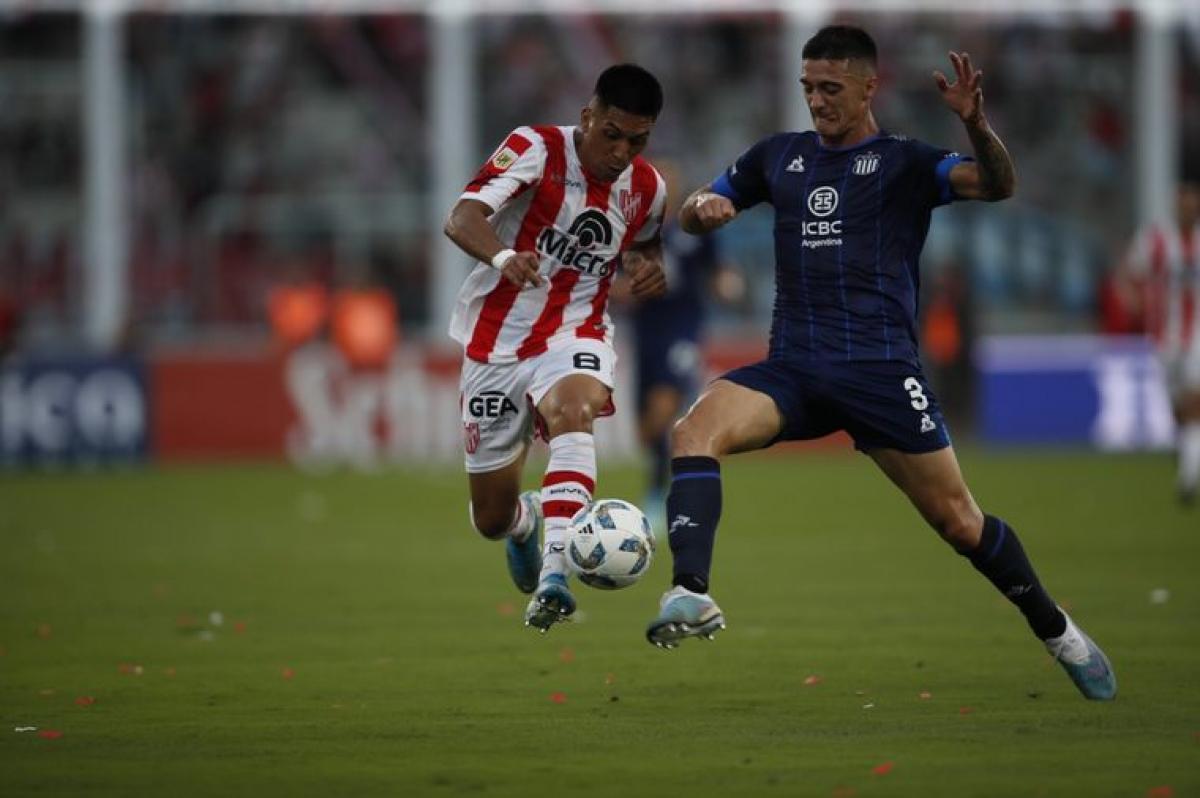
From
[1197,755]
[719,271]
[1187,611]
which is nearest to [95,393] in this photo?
[719,271]

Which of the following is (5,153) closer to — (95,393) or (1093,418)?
(95,393)

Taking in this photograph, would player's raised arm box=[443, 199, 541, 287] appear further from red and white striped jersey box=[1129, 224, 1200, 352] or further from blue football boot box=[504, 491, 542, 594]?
red and white striped jersey box=[1129, 224, 1200, 352]

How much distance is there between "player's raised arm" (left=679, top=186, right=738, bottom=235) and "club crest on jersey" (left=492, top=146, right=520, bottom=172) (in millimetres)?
839

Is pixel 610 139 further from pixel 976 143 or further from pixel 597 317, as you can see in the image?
pixel 976 143

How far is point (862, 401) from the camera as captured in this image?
299 inches

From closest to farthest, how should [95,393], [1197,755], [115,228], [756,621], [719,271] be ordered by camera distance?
[1197,755] < [756,621] < [719,271] < [95,393] < [115,228]

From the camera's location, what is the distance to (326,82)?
31359 mm

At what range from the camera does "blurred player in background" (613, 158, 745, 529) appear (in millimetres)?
15508

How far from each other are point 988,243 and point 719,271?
15672 mm

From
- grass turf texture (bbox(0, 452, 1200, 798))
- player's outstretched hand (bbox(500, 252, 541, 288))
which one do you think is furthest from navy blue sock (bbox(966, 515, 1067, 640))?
player's outstretched hand (bbox(500, 252, 541, 288))

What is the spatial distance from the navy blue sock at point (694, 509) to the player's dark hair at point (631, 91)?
4.98ft

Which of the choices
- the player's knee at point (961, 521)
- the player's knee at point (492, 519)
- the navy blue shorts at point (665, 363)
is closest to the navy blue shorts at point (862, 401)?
the player's knee at point (961, 521)

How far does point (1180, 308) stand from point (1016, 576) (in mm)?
10303

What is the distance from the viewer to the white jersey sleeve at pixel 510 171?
8.42 meters
